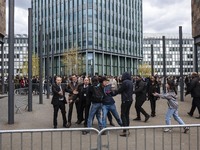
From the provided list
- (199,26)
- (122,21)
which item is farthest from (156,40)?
(199,26)

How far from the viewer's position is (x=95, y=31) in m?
63.6

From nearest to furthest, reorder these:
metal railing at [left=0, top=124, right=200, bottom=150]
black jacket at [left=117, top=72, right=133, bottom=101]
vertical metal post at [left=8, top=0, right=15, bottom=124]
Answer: metal railing at [left=0, top=124, right=200, bottom=150]
black jacket at [left=117, top=72, right=133, bottom=101]
vertical metal post at [left=8, top=0, right=15, bottom=124]

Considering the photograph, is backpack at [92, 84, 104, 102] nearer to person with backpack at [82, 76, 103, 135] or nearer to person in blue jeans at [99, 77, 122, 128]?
person with backpack at [82, 76, 103, 135]

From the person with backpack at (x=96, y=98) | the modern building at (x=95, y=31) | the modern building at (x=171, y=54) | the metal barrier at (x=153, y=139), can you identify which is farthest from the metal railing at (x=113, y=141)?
the modern building at (x=171, y=54)

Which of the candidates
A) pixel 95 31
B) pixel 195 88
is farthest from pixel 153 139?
pixel 95 31

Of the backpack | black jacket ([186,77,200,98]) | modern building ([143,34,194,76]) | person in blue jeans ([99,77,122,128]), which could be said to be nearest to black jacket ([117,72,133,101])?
person in blue jeans ([99,77,122,128])

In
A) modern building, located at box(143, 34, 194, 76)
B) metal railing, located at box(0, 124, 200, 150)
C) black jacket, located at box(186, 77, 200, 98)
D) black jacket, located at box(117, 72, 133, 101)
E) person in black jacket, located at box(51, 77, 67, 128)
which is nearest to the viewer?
metal railing, located at box(0, 124, 200, 150)

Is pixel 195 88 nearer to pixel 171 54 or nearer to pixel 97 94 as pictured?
pixel 97 94

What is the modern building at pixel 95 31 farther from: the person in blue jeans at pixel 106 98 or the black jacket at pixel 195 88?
the person in blue jeans at pixel 106 98

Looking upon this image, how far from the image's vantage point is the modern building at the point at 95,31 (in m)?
63.4

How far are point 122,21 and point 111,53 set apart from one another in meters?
10.8

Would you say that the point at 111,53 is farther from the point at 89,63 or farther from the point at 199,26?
the point at 199,26

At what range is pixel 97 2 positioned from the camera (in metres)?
65.0

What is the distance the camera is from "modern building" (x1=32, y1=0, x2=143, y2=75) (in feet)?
208
